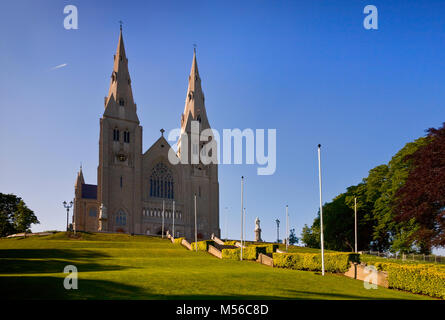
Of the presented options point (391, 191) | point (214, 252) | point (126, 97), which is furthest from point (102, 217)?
point (391, 191)

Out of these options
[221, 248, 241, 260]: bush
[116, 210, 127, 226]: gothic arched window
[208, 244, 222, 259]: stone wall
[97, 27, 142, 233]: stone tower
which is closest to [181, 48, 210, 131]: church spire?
[97, 27, 142, 233]: stone tower

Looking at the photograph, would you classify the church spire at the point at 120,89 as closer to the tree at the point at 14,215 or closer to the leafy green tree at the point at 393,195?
the tree at the point at 14,215

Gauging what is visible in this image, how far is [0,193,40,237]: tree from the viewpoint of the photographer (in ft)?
221

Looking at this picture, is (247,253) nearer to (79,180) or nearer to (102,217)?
(102,217)

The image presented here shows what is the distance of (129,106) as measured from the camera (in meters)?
73.4

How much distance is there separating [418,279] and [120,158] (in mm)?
56394

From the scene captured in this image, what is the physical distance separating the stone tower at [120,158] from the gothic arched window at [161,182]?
3.44 meters

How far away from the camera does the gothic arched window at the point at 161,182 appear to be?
72062 millimetres

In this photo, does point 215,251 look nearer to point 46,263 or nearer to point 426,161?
point 46,263

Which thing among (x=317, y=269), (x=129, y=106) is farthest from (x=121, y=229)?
(x=317, y=269)

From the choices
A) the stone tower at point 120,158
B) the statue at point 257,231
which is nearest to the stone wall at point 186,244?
the statue at point 257,231

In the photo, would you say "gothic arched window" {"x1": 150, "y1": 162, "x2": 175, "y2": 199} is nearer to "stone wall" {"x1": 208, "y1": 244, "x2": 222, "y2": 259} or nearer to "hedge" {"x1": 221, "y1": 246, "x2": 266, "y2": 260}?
"stone wall" {"x1": 208, "y1": 244, "x2": 222, "y2": 259}

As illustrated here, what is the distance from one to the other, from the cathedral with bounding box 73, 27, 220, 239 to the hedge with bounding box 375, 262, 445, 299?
46.6 m
